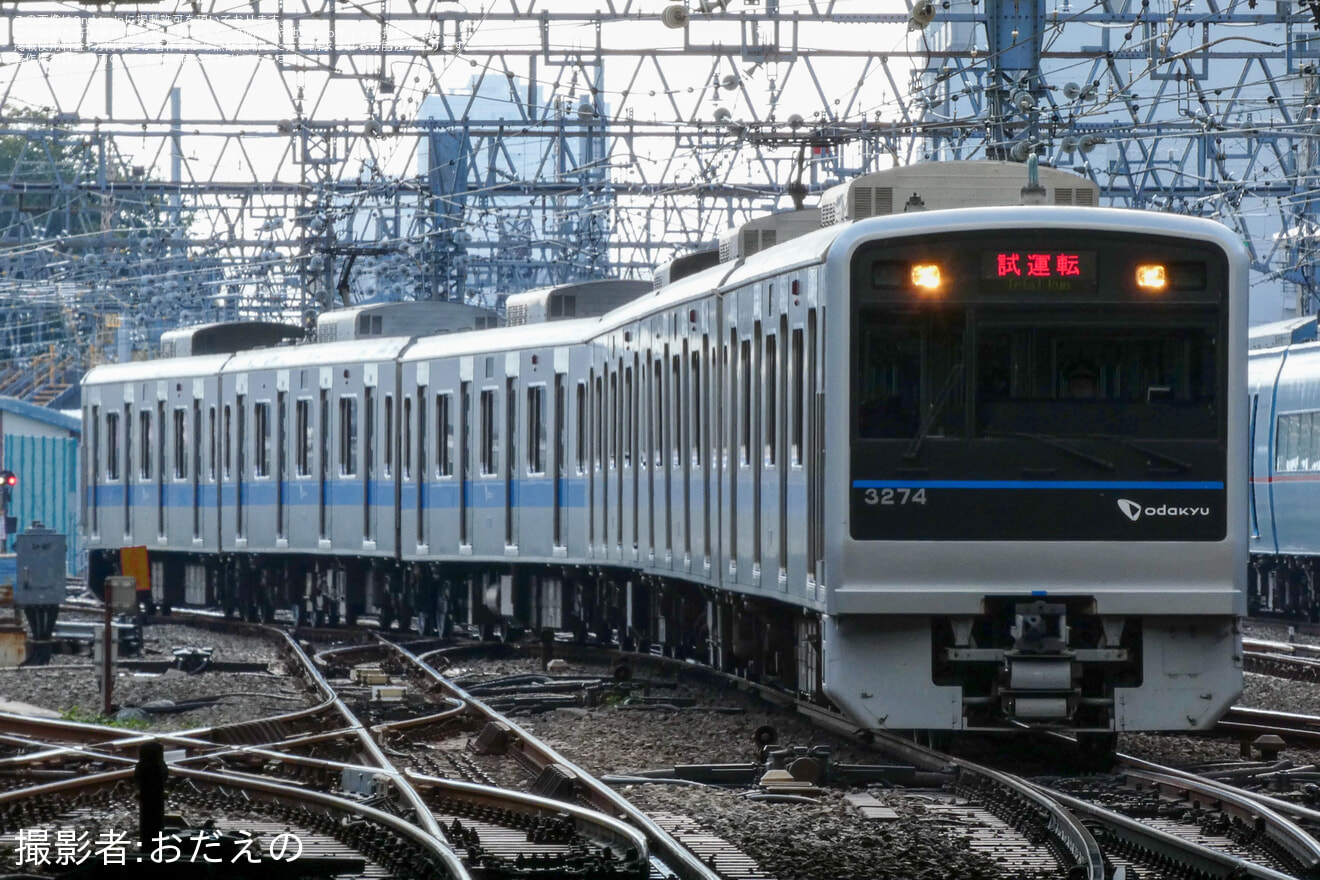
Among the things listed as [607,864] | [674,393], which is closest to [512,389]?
[674,393]

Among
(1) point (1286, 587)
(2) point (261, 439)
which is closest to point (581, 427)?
(2) point (261, 439)

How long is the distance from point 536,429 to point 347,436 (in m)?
3.90

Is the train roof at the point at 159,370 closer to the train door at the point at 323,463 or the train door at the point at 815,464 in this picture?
the train door at the point at 323,463

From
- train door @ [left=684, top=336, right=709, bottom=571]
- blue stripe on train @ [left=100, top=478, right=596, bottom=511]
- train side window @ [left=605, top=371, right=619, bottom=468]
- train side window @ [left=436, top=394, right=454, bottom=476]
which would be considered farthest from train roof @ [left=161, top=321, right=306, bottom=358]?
train door @ [left=684, top=336, right=709, bottom=571]

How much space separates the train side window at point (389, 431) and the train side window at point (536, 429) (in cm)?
270

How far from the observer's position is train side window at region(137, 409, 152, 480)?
29.0 metres

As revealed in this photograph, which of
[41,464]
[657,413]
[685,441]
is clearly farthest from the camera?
[41,464]

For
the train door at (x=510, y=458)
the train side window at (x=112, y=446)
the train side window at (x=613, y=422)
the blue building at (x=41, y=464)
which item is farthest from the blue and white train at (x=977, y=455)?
the blue building at (x=41, y=464)

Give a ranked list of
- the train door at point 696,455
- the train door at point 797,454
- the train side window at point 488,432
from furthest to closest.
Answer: the train side window at point 488,432, the train door at point 696,455, the train door at point 797,454

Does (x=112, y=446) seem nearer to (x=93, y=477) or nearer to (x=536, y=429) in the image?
(x=93, y=477)

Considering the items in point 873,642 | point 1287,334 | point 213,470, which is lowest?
point 873,642

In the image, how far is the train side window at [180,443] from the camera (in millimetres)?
28219

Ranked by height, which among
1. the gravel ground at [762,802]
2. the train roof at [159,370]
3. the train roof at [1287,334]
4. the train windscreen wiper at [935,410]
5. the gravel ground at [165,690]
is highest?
the train roof at [1287,334]

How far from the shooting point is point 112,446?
98.7ft
